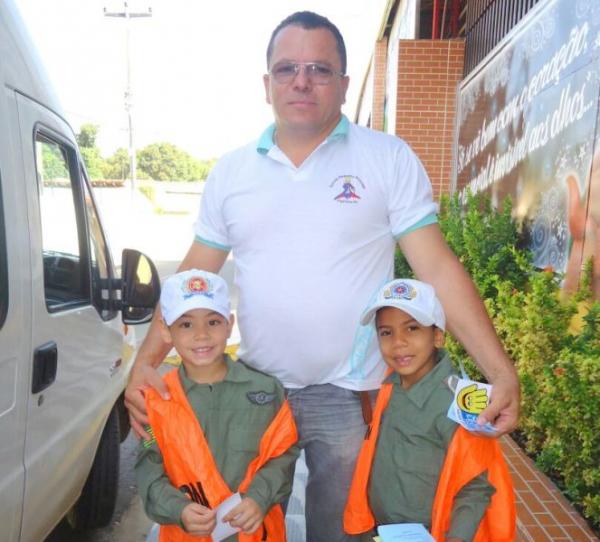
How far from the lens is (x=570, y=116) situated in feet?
14.3

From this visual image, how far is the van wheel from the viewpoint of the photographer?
127 inches

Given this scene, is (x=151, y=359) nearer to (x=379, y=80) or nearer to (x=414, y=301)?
(x=414, y=301)

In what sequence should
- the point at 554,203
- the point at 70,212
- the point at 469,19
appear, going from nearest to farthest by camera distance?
the point at 70,212
the point at 554,203
the point at 469,19

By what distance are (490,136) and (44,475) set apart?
5677mm

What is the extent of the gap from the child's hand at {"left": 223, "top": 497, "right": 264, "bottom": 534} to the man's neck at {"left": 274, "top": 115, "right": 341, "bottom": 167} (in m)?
1.07

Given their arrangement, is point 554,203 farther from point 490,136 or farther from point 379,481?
point 379,481

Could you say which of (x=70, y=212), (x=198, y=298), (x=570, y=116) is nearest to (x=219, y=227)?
(x=198, y=298)

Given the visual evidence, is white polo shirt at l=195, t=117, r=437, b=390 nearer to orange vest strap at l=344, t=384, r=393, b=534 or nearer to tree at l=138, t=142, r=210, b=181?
orange vest strap at l=344, t=384, r=393, b=534

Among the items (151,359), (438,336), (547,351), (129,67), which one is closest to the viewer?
(438,336)

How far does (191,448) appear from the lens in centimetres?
192

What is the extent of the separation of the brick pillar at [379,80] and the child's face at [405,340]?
12575 mm

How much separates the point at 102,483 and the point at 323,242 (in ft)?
6.80

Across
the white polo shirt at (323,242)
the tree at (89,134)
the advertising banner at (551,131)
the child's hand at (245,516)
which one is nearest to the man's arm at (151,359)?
the white polo shirt at (323,242)

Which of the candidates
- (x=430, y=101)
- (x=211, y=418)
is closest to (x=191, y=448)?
(x=211, y=418)
